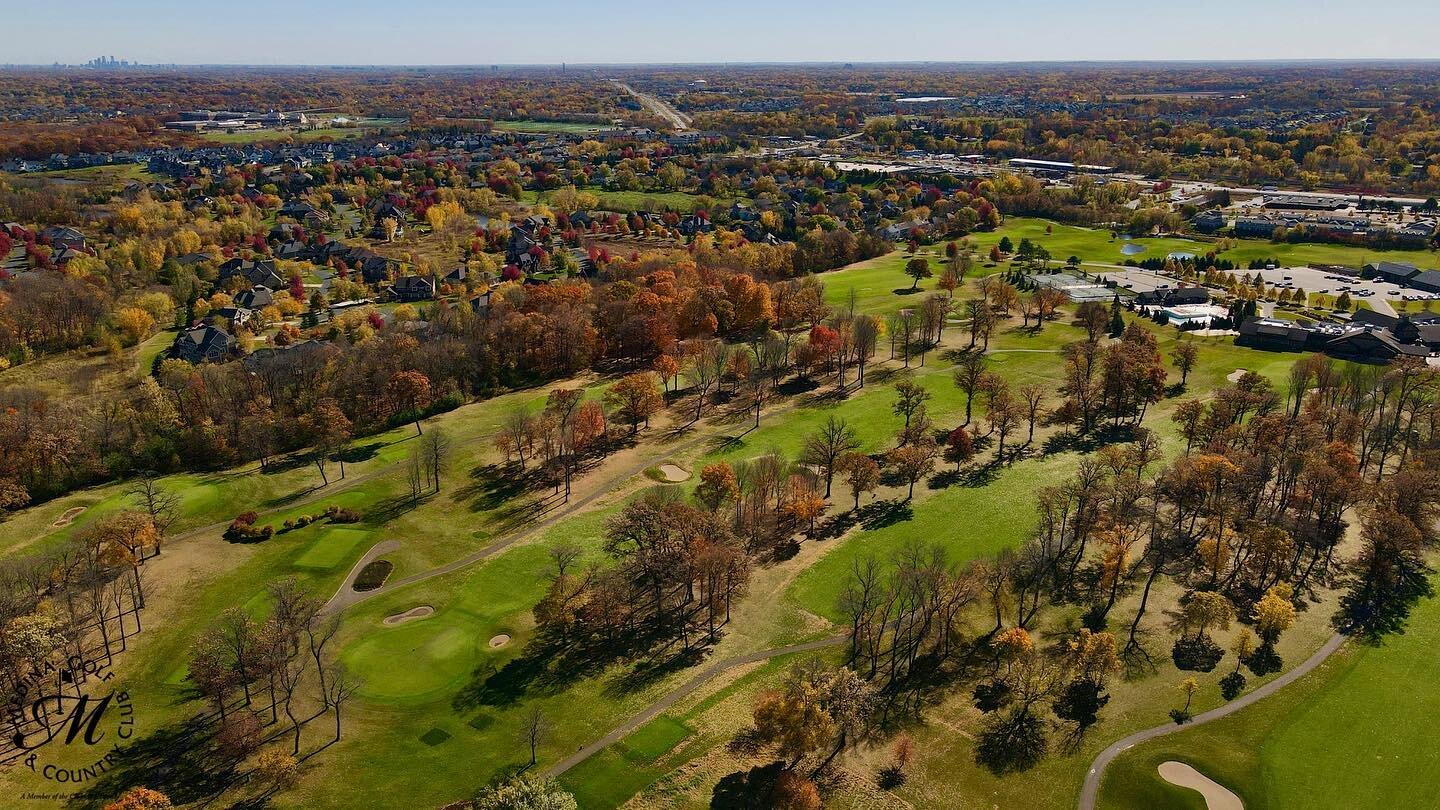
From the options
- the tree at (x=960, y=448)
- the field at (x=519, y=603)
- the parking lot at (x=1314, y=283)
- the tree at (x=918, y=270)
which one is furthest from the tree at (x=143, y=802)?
the parking lot at (x=1314, y=283)

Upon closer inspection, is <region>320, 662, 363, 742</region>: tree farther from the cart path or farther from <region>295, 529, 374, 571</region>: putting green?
the cart path

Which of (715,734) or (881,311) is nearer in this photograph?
(715,734)

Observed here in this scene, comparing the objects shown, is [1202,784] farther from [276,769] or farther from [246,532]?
[246,532]

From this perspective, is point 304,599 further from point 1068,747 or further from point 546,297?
point 546,297

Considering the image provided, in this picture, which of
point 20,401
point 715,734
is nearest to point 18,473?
point 20,401

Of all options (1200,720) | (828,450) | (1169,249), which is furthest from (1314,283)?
(1200,720)

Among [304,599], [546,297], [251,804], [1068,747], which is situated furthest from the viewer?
[546,297]

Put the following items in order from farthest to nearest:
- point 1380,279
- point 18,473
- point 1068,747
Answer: point 1380,279
point 18,473
point 1068,747
